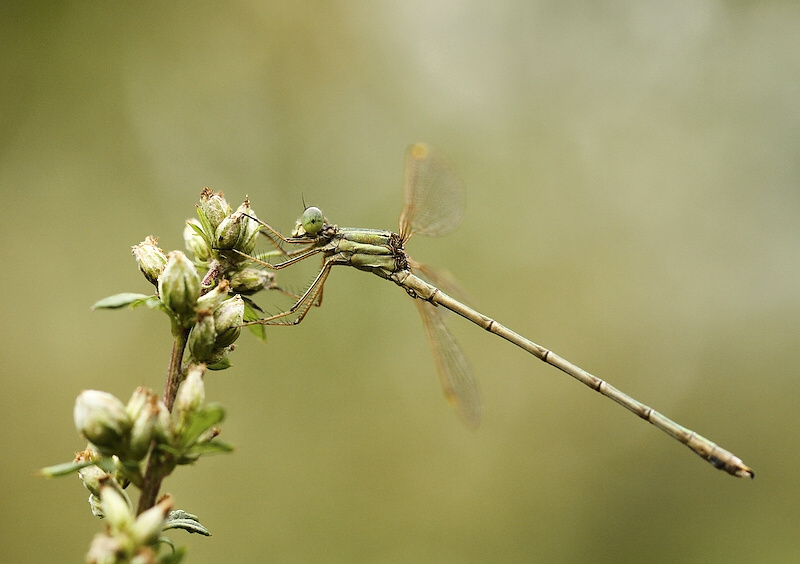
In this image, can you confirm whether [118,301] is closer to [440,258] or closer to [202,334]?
[202,334]

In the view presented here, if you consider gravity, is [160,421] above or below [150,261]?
below

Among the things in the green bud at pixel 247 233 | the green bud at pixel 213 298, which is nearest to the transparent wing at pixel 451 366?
the green bud at pixel 247 233

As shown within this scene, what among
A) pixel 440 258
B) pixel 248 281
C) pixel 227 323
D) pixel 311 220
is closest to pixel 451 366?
pixel 311 220

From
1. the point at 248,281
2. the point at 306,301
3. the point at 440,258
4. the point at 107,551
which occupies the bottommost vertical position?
the point at 107,551

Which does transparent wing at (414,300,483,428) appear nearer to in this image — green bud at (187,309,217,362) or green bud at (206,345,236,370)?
green bud at (206,345,236,370)

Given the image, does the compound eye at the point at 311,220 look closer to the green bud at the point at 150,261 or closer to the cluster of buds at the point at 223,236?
the cluster of buds at the point at 223,236

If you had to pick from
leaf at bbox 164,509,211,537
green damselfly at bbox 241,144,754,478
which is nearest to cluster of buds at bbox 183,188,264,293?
leaf at bbox 164,509,211,537

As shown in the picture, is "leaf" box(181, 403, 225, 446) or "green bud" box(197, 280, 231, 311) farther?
Answer: "green bud" box(197, 280, 231, 311)
